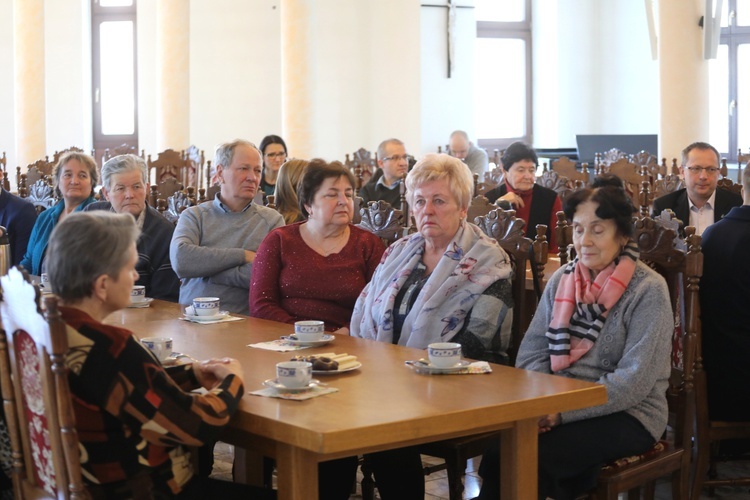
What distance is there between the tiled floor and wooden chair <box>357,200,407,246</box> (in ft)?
3.16

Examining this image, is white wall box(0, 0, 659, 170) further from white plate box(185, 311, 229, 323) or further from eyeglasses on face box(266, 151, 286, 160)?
white plate box(185, 311, 229, 323)

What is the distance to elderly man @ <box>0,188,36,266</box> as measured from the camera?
5652 millimetres

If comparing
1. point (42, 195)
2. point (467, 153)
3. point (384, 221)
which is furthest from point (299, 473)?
point (467, 153)

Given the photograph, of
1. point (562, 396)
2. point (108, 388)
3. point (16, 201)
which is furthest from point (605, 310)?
point (16, 201)

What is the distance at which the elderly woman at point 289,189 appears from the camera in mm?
4758

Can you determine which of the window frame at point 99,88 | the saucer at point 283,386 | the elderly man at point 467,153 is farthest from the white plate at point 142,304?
the window frame at point 99,88

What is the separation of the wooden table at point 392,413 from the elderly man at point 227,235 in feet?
4.67

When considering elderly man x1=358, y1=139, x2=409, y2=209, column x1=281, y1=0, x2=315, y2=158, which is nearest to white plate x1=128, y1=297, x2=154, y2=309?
elderly man x1=358, y1=139, x2=409, y2=209

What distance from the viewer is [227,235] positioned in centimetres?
445

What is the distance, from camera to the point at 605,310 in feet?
9.39

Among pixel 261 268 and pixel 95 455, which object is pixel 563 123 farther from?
pixel 95 455

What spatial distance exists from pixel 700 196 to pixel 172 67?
6761mm

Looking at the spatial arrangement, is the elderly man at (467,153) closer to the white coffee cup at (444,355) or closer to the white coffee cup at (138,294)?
the white coffee cup at (138,294)

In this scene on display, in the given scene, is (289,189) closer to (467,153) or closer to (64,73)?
(467,153)
